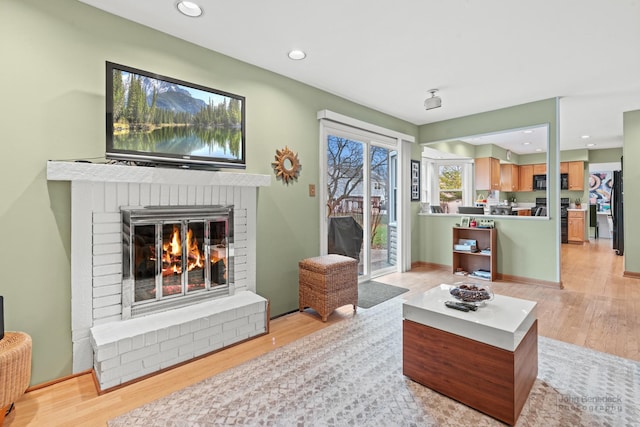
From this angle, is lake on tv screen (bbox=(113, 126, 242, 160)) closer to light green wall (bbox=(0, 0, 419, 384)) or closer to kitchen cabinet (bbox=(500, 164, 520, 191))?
light green wall (bbox=(0, 0, 419, 384))

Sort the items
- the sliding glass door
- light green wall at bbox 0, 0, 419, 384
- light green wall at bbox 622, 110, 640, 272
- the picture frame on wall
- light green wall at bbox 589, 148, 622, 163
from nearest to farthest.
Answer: light green wall at bbox 0, 0, 419, 384
the sliding glass door
light green wall at bbox 622, 110, 640, 272
the picture frame on wall
light green wall at bbox 589, 148, 622, 163

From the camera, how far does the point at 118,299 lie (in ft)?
7.39

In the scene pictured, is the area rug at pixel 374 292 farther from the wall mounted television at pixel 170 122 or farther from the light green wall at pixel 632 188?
the light green wall at pixel 632 188

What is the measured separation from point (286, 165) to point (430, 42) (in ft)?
5.64

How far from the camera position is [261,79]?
3.16 m

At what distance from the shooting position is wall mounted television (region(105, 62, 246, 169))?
7.02 feet

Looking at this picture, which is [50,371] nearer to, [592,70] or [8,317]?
[8,317]

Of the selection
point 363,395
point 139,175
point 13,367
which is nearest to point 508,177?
point 363,395

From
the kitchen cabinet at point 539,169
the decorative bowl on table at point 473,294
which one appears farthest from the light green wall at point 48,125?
the kitchen cabinet at point 539,169

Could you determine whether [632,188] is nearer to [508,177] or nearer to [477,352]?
[508,177]

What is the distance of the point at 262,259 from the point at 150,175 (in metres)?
1.33

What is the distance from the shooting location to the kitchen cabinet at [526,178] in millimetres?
8852

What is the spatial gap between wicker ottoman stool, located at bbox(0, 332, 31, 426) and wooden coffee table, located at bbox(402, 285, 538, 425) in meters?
2.14

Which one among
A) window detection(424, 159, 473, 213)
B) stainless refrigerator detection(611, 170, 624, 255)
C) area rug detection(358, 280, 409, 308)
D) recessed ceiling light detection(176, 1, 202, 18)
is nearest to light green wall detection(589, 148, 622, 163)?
stainless refrigerator detection(611, 170, 624, 255)
